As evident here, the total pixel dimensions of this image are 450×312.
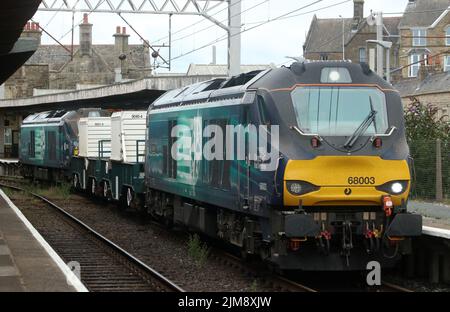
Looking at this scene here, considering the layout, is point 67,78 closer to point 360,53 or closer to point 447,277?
point 360,53

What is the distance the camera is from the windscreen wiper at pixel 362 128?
36.1 feet

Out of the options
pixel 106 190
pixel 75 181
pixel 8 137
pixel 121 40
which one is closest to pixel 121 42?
pixel 121 40

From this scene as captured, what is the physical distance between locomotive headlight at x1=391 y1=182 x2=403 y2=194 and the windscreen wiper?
30.9 inches

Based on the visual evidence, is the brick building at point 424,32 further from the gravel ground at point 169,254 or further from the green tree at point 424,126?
the gravel ground at point 169,254

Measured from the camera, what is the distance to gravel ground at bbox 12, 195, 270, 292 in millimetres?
12000

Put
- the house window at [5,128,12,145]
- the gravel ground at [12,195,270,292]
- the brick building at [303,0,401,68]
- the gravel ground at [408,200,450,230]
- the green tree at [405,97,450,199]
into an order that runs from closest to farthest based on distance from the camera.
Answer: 1. the gravel ground at [12,195,270,292]
2. the gravel ground at [408,200,450,230]
3. the green tree at [405,97,450,199]
4. the house window at [5,128,12,145]
5. the brick building at [303,0,401,68]

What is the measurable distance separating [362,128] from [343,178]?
30.6 inches

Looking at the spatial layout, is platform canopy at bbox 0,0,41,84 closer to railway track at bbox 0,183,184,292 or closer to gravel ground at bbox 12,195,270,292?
railway track at bbox 0,183,184,292

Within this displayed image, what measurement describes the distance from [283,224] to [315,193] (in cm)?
57

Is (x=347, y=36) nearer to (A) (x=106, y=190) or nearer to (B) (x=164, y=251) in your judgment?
(A) (x=106, y=190)

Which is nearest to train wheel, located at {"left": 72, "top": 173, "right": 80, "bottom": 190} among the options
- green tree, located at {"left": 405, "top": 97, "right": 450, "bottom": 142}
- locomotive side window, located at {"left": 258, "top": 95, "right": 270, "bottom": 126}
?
green tree, located at {"left": 405, "top": 97, "right": 450, "bottom": 142}

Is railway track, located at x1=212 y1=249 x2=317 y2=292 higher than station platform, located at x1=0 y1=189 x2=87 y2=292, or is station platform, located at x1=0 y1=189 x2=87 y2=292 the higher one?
station platform, located at x1=0 y1=189 x2=87 y2=292

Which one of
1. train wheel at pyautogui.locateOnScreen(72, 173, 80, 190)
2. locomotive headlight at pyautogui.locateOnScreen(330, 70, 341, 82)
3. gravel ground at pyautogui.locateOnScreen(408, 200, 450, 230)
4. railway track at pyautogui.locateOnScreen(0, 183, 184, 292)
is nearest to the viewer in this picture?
locomotive headlight at pyautogui.locateOnScreen(330, 70, 341, 82)

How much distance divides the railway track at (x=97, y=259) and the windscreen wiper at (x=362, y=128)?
2.93 meters
